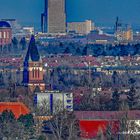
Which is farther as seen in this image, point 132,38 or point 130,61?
point 132,38

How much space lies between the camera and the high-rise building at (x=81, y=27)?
11390 centimetres

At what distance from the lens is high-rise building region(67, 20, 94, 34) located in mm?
113900

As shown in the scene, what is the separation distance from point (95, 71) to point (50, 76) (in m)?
6.16

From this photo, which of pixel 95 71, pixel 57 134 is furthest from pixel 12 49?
pixel 57 134

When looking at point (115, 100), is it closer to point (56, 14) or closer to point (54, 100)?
point (54, 100)

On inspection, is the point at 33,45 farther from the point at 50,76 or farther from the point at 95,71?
the point at 95,71

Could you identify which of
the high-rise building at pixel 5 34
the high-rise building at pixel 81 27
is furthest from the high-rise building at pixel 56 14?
the high-rise building at pixel 5 34

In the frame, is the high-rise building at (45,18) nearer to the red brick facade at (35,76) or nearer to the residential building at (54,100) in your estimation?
the red brick facade at (35,76)

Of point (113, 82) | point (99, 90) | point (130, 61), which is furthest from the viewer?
point (130, 61)

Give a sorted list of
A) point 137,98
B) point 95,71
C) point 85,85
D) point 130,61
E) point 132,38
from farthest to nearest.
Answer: point 132,38 → point 130,61 → point 95,71 → point 85,85 → point 137,98

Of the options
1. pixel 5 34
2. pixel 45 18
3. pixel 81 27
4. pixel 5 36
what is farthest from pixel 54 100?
pixel 81 27

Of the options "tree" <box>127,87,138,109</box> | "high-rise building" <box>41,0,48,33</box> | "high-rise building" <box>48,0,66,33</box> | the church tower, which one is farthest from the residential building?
"high-rise building" <box>41,0,48,33</box>

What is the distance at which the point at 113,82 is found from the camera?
167ft

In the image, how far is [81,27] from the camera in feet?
381
